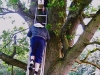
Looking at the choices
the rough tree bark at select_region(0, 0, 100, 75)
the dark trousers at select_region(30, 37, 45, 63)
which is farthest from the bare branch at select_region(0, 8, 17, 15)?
the dark trousers at select_region(30, 37, 45, 63)

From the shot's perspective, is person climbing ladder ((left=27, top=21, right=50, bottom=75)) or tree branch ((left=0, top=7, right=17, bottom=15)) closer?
person climbing ladder ((left=27, top=21, right=50, bottom=75))

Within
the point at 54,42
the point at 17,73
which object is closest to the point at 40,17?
the point at 54,42

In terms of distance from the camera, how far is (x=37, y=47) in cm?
415

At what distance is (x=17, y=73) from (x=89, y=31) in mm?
8357

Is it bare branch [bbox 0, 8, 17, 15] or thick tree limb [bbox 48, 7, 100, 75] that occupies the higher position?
bare branch [bbox 0, 8, 17, 15]

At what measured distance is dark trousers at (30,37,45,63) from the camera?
408cm

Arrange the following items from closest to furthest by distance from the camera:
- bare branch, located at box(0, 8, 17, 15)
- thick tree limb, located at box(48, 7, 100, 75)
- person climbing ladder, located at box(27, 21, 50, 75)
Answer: person climbing ladder, located at box(27, 21, 50, 75) < thick tree limb, located at box(48, 7, 100, 75) < bare branch, located at box(0, 8, 17, 15)

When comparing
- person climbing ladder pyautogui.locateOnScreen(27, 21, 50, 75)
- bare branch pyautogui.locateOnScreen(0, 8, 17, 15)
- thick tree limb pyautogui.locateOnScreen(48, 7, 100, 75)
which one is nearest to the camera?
person climbing ladder pyautogui.locateOnScreen(27, 21, 50, 75)

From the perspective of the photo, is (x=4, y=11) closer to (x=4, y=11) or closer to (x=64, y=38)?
(x=4, y=11)

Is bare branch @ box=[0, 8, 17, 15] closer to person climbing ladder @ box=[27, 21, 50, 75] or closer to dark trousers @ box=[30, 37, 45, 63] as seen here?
person climbing ladder @ box=[27, 21, 50, 75]

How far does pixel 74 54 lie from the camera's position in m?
4.48

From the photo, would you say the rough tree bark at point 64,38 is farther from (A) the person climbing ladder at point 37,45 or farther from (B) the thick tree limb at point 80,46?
(A) the person climbing ladder at point 37,45

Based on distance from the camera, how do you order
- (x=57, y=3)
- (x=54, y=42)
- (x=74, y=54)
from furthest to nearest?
(x=54, y=42), (x=74, y=54), (x=57, y=3)

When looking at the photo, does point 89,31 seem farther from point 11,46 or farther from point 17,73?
point 17,73
